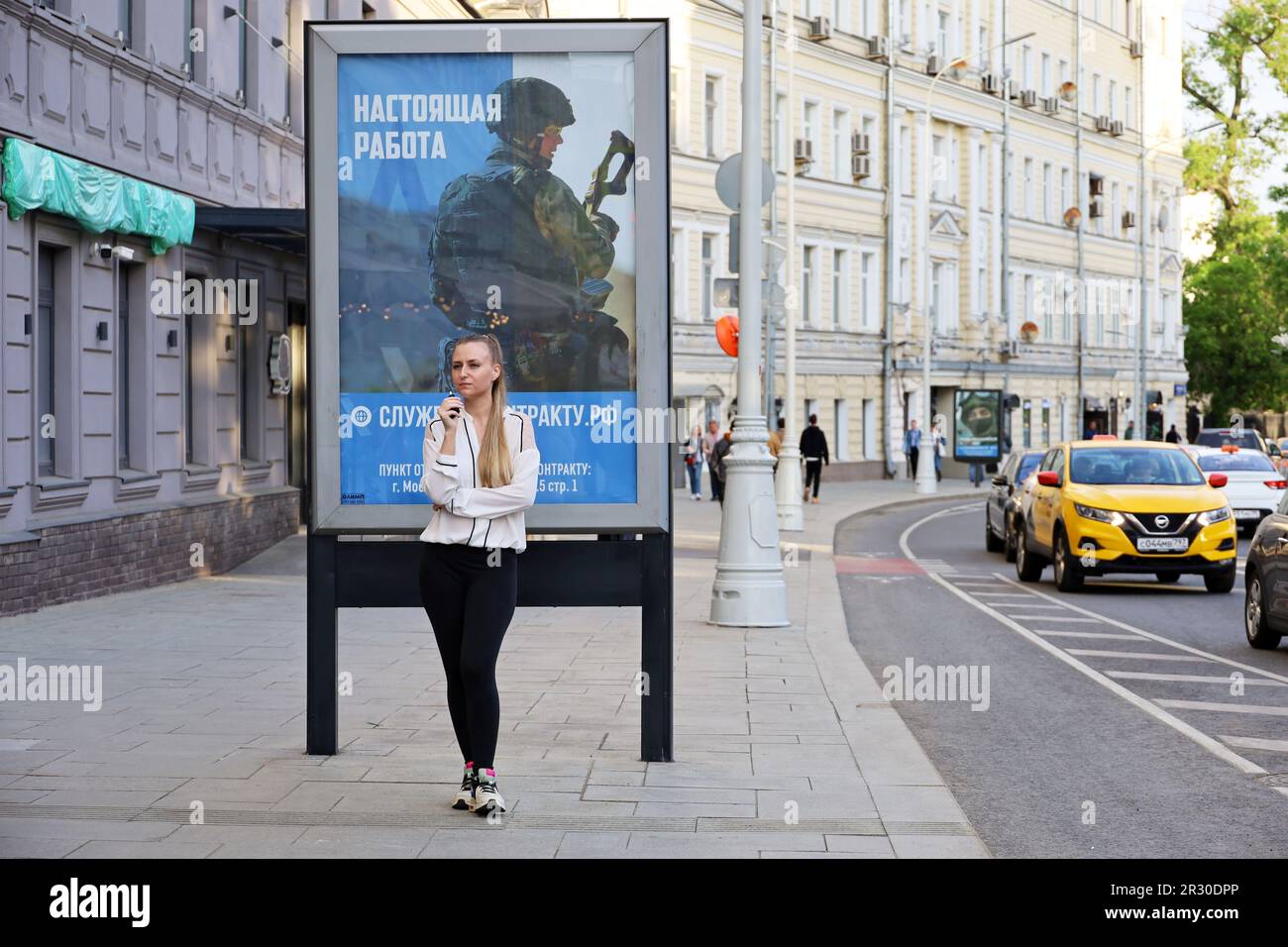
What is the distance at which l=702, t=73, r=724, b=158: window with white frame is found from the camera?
52.8m

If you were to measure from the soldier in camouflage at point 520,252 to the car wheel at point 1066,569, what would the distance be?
1263 centimetres

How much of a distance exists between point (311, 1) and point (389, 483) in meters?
18.5

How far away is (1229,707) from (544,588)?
475cm

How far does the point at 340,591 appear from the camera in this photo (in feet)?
29.2

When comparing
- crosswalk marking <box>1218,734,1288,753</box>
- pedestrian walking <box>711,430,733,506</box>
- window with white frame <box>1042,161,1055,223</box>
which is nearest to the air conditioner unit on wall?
window with white frame <box>1042,161,1055,223</box>

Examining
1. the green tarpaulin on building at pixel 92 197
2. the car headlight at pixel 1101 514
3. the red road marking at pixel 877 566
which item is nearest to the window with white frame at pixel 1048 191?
the red road marking at pixel 877 566

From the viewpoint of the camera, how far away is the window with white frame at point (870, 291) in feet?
198

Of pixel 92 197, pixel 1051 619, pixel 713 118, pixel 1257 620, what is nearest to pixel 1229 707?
pixel 1257 620

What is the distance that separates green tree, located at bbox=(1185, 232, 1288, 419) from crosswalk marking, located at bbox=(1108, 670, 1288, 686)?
72367 millimetres

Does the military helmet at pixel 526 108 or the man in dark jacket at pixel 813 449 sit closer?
the military helmet at pixel 526 108

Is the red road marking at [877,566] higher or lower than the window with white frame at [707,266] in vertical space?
lower

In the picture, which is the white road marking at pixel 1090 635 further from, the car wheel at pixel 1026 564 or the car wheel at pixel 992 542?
the car wheel at pixel 992 542
